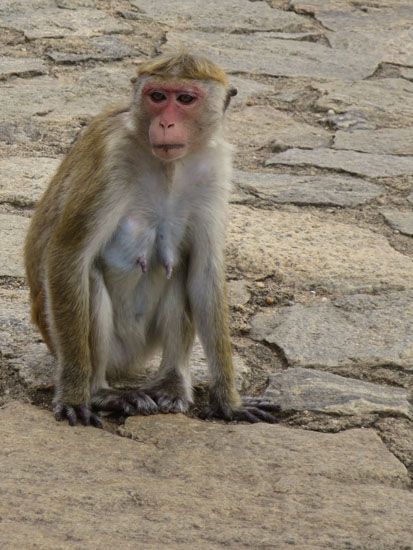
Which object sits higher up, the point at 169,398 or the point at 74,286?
the point at 74,286

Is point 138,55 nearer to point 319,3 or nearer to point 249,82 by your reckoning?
point 249,82

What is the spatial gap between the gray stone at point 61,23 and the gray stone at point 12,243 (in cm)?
294

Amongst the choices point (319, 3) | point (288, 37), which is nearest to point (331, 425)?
point (288, 37)

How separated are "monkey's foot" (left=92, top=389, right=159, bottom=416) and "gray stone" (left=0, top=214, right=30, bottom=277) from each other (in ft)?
3.65

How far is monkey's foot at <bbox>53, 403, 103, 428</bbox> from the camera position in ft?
13.6

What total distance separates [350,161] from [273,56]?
1924mm

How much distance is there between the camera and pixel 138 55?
8195mm

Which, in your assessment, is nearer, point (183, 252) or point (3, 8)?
point (183, 252)

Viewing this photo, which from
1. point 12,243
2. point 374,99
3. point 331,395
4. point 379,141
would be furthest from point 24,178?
point 374,99

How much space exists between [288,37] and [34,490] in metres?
6.19

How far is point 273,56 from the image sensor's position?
852 cm

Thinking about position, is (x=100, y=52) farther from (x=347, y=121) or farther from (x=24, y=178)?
(x=24, y=178)

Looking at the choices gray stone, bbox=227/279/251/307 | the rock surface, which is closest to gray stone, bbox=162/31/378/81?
the rock surface

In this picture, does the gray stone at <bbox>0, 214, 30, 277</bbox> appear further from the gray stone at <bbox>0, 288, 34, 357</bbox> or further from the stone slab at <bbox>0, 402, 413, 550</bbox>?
the stone slab at <bbox>0, 402, 413, 550</bbox>
